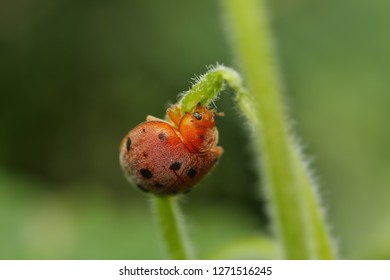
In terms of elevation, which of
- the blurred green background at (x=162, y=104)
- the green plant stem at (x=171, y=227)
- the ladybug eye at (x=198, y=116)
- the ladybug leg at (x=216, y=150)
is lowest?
the green plant stem at (x=171, y=227)

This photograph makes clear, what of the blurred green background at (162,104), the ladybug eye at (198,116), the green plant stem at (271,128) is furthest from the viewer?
the blurred green background at (162,104)

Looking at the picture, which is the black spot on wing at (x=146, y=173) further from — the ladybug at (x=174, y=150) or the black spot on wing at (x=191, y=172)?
the black spot on wing at (x=191, y=172)

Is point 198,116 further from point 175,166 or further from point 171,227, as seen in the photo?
point 171,227

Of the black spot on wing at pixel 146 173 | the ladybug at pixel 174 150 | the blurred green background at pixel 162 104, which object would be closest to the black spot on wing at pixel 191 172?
the ladybug at pixel 174 150

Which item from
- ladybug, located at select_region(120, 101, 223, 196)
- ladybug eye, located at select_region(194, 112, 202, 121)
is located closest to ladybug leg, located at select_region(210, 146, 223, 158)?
ladybug, located at select_region(120, 101, 223, 196)

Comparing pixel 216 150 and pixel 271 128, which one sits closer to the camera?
pixel 271 128

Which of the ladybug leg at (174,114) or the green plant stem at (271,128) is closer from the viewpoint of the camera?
the green plant stem at (271,128)

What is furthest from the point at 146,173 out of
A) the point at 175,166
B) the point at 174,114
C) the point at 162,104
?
the point at 162,104
